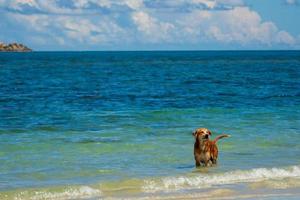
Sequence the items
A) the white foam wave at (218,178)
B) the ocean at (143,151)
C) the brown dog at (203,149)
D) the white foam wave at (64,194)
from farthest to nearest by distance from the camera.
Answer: the brown dog at (203,149) < the white foam wave at (218,178) < the ocean at (143,151) < the white foam wave at (64,194)

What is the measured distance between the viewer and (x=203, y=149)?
13.5 metres

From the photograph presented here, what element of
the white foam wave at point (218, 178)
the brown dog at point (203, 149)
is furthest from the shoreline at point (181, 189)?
the brown dog at point (203, 149)

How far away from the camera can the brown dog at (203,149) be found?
13312 millimetres

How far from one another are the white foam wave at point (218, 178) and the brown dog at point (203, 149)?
774mm

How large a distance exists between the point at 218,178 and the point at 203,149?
105cm

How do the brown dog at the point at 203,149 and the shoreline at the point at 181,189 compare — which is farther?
the brown dog at the point at 203,149

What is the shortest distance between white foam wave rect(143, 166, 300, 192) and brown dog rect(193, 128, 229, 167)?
77 centimetres

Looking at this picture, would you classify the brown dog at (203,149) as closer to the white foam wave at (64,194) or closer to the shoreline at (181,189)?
the shoreline at (181,189)

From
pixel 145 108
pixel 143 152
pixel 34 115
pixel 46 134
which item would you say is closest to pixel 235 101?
pixel 145 108

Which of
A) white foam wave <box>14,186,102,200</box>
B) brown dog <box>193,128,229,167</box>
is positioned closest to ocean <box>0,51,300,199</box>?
white foam wave <box>14,186,102,200</box>

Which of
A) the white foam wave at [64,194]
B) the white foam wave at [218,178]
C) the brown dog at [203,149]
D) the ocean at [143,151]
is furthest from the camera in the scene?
the brown dog at [203,149]

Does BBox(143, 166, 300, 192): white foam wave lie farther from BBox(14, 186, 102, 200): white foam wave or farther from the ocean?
BBox(14, 186, 102, 200): white foam wave

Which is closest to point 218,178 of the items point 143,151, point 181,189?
point 181,189

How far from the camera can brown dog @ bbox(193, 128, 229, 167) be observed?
43.7 feet
